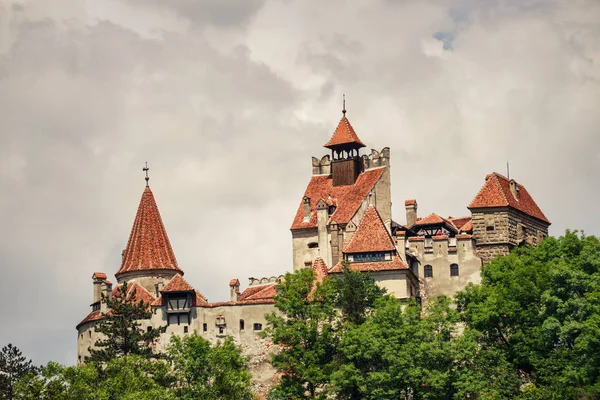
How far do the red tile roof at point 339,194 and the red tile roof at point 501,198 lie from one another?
283 inches

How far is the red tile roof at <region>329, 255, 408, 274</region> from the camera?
326ft

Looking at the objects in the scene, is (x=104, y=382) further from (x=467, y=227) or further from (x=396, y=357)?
(x=467, y=227)

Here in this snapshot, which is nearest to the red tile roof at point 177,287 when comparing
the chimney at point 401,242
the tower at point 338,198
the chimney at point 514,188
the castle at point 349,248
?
the castle at point 349,248

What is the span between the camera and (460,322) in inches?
3888

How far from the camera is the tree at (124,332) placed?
9744 centimetres

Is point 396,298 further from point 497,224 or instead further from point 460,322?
point 497,224

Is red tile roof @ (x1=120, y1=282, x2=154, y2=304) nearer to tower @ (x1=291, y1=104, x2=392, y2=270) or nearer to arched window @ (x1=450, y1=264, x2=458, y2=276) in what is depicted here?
tower @ (x1=291, y1=104, x2=392, y2=270)

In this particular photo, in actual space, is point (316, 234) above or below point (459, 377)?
above

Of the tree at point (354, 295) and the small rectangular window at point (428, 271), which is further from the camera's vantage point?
the small rectangular window at point (428, 271)

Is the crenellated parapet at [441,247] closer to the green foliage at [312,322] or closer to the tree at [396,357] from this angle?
the green foliage at [312,322]

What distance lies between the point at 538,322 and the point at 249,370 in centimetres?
1896

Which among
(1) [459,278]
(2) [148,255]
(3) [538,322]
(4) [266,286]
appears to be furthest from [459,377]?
(2) [148,255]

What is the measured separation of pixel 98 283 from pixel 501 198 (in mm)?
29097

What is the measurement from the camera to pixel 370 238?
100938 millimetres
